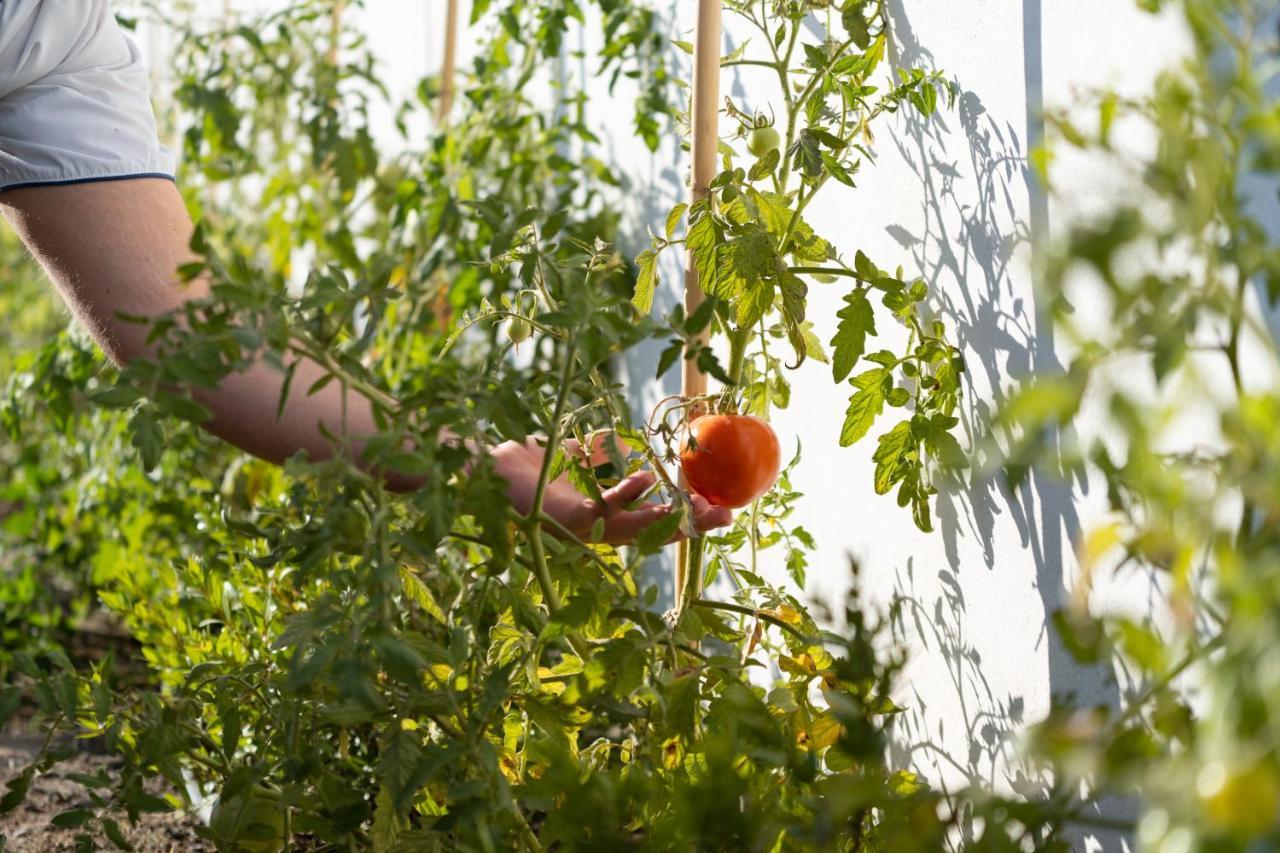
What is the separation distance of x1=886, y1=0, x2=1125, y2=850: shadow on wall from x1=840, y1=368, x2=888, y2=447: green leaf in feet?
0.22

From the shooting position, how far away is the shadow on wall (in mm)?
885

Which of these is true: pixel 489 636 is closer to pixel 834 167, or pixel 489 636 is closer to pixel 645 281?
pixel 645 281

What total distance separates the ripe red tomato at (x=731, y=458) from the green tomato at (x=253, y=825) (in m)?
0.39

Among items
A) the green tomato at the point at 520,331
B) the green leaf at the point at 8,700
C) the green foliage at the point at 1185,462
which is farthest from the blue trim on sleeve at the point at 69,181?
the green foliage at the point at 1185,462

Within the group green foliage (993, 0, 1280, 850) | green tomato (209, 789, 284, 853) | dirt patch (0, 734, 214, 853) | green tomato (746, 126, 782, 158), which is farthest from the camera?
dirt patch (0, 734, 214, 853)

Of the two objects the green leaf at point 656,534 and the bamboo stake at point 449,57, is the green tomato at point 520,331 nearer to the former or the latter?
the green leaf at point 656,534

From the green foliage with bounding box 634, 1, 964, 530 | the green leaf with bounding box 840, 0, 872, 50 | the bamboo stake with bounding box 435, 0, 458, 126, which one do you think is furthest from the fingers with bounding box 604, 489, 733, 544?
the bamboo stake with bounding box 435, 0, 458, 126

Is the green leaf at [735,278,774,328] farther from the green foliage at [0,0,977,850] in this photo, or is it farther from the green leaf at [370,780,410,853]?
the green leaf at [370,780,410,853]

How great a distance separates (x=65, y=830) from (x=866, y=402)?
0.92 m

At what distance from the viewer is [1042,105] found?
2.84 feet

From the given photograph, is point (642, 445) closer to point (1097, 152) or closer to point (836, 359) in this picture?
point (836, 359)

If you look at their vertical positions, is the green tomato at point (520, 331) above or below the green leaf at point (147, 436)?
above

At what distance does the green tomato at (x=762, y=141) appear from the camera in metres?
1.08

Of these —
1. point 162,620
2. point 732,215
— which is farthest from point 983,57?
point 162,620
